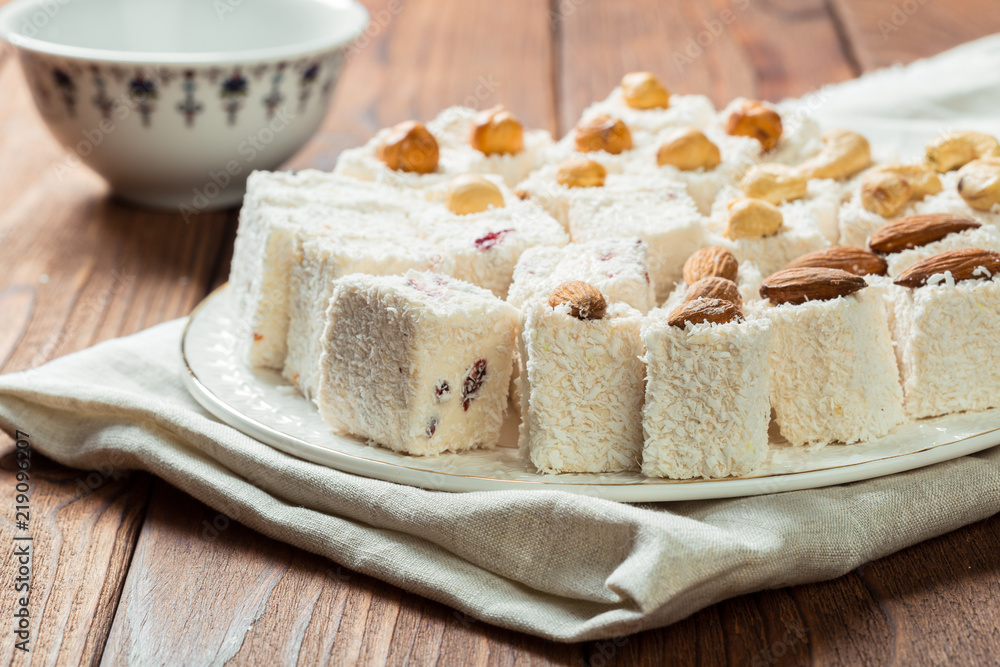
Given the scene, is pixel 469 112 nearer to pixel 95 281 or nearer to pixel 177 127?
pixel 177 127

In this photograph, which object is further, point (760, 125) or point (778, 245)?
point (760, 125)

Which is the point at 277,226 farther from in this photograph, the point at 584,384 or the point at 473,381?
the point at 584,384

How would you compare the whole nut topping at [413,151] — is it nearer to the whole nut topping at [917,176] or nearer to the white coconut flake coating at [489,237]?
the white coconut flake coating at [489,237]

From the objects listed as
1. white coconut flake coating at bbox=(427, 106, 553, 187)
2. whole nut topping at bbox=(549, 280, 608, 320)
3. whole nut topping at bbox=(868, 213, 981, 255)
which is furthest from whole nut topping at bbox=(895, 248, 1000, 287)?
white coconut flake coating at bbox=(427, 106, 553, 187)

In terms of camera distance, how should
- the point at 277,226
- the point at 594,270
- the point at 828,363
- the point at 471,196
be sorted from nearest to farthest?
the point at 828,363
the point at 594,270
the point at 277,226
the point at 471,196

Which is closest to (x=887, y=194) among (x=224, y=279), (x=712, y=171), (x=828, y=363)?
(x=712, y=171)

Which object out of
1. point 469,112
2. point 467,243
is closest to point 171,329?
point 467,243
